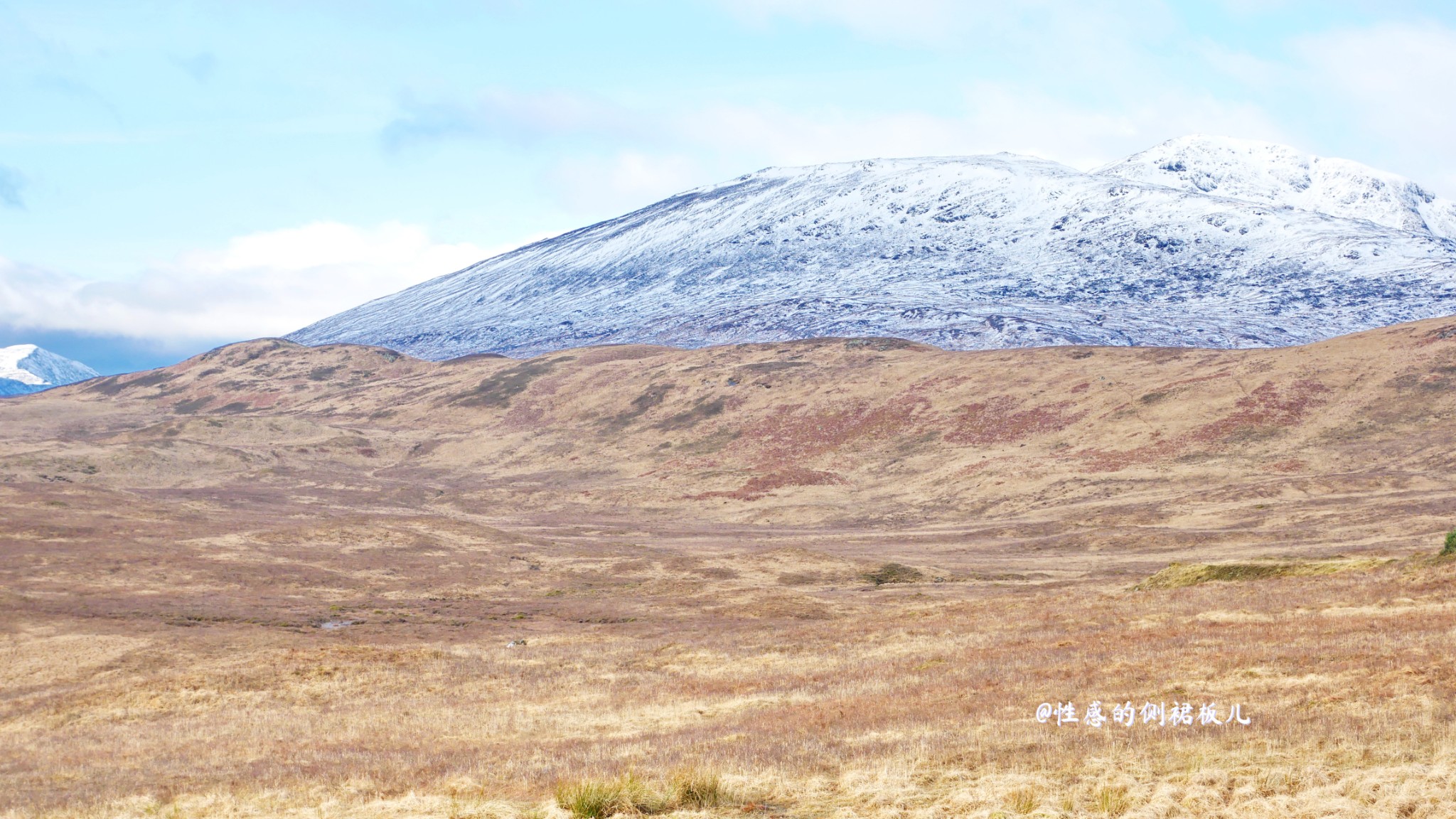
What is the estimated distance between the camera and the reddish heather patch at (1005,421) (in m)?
103

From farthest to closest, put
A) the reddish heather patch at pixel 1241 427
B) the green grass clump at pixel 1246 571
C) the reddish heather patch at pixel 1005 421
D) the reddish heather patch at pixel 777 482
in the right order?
the reddish heather patch at pixel 1005 421 → the reddish heather patch at pixel 777 482 → the reddish heather patch at pixel 1241 427 → the green grass clump at pixel 1246 571

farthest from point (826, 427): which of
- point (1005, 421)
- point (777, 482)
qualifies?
point (777, 482)

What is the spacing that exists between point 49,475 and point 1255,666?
104239 millimetres

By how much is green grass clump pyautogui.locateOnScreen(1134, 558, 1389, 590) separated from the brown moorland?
0.20 m

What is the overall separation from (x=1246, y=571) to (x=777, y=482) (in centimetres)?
6291

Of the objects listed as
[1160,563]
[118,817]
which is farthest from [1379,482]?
[118,817]

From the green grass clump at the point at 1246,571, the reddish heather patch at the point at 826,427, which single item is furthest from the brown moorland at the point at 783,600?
the reddish heather patch at the point at 826,427

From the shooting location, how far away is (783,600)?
43.9 meters

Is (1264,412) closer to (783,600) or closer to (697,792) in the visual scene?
(783,600)

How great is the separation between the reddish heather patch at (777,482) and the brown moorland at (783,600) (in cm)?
44

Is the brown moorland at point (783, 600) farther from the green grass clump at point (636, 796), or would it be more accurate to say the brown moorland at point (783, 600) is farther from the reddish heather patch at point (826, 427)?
the reddish heather patch at point (826, 427)

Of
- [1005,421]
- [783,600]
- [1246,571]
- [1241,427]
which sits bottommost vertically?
[783,600]

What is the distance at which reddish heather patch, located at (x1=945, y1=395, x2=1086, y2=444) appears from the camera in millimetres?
103375

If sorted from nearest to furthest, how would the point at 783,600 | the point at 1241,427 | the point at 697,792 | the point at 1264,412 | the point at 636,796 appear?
the point at 636,796 < the point at 697,792 < the point at 783,600 < the point at 1241,427 < the point at 1264,412
